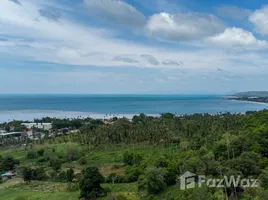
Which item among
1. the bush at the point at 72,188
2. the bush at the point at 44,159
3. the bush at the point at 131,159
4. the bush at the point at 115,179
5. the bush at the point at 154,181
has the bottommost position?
the bush at the point at 44,159

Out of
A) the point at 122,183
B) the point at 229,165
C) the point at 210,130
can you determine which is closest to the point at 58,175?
the point at 122,183

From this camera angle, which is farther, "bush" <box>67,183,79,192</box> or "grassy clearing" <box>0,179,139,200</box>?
"bush" <box>67,183,79,192</box>

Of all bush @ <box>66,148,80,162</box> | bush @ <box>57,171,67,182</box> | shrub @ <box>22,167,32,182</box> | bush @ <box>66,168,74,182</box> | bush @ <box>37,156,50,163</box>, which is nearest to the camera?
bush @ <box>66,168,74,182</box>

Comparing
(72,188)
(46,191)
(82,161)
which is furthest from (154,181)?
(82,161)

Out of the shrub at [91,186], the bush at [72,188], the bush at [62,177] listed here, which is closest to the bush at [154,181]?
the shrub at [91,186]

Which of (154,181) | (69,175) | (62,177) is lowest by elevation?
(62,177)

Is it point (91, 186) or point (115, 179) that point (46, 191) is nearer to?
point (91, 186)

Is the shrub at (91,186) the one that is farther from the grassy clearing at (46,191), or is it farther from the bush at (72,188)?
the bush at (72,188)

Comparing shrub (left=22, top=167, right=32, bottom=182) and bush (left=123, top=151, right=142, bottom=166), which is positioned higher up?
bush (left=123, top=151, right=142, bottom=166)

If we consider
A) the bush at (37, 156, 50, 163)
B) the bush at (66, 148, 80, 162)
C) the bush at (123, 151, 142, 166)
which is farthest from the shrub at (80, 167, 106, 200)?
the bush at (37, 156, 50, 163)

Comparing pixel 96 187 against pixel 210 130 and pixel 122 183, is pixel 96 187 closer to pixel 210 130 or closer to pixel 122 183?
pixel 122 183

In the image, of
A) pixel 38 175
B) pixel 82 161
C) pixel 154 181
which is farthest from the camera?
pixel 82 161

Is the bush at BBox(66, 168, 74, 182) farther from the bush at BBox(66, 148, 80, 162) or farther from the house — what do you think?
the bush at BBox(66, 148, 80, 162)
